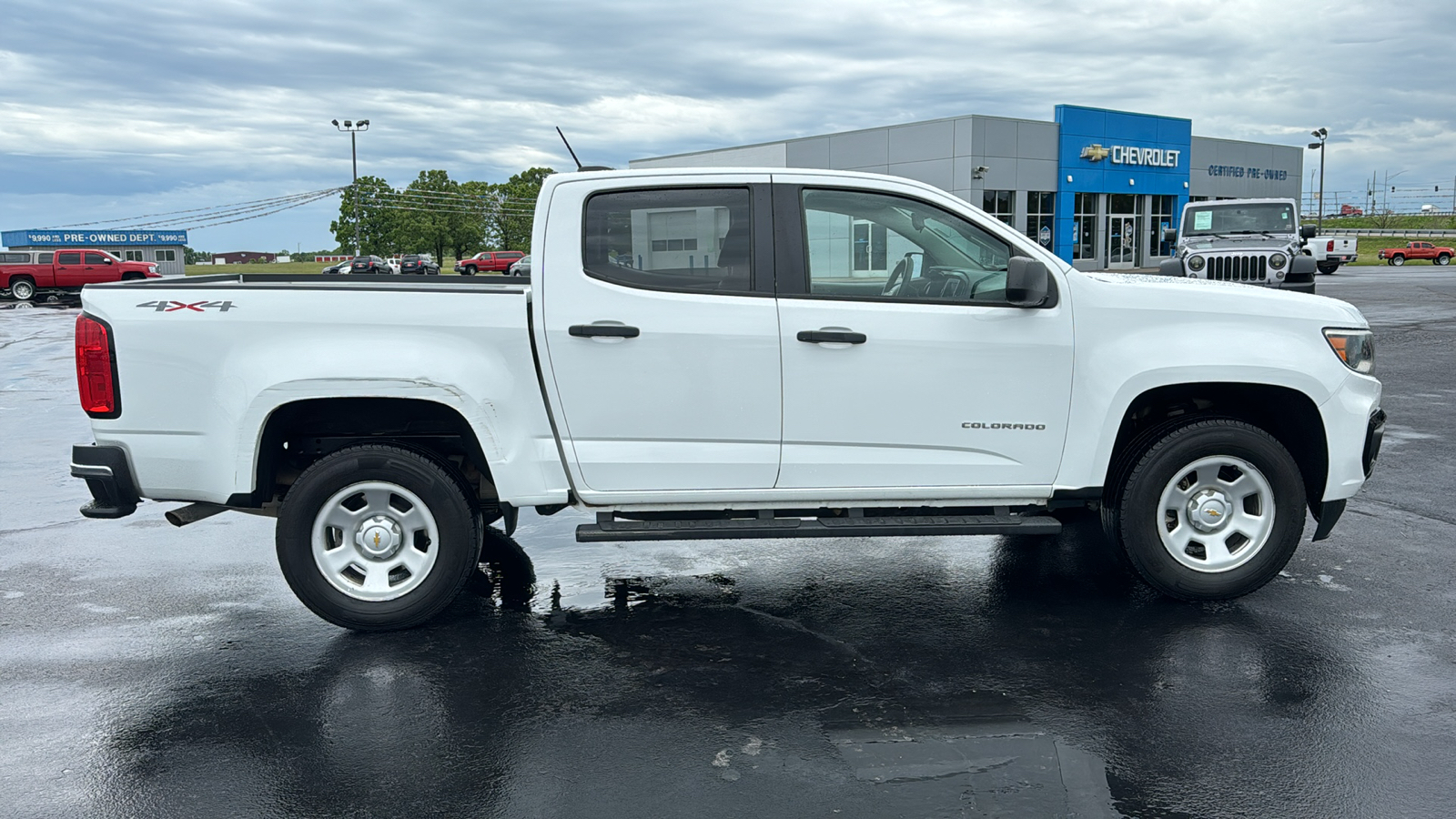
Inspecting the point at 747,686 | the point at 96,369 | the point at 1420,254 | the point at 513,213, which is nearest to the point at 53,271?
the point at 96,369

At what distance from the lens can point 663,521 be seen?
516 centimetres

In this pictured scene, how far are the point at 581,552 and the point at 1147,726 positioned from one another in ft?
11.0

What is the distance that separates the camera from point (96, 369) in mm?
4863

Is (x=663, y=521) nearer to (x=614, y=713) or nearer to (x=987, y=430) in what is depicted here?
(x=614, y=713)

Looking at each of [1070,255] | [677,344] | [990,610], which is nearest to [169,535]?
[677,344]

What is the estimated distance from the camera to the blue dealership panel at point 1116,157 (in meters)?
50.9

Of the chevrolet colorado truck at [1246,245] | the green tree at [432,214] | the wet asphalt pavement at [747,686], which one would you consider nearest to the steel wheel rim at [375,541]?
the wet asphalt pavement at [747,686]

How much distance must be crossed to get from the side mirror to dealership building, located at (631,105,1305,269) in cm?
4273

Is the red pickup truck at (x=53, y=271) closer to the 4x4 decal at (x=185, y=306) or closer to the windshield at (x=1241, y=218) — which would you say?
the windshield at (x=1241, y=218)

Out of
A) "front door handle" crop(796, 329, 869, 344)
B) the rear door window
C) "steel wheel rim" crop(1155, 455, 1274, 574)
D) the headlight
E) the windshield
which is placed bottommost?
"steel wheel rim" crop(1155, 455, 1274, 574)

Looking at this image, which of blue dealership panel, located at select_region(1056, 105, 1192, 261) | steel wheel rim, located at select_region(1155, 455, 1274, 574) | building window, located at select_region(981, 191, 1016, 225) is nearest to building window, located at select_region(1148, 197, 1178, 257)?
blue dealership panel, located at select_region(1056, 105, 1192, 261)

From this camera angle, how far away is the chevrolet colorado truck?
59.8ft

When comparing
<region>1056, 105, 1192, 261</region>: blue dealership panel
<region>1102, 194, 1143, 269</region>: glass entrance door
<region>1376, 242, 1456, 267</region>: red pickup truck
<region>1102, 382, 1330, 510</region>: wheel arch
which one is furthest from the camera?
<region>1376, 242, 1456, 267</region>: red pickup truck

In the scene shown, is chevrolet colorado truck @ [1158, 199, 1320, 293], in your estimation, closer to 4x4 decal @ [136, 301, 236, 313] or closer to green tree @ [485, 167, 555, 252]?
4x4 decal @ [136, 301, 236, 313]
